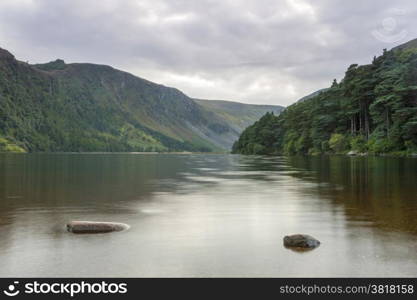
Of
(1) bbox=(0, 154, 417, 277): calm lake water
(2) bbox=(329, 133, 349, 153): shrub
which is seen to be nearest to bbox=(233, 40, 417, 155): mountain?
(2) bbox=(329, 133, 349, 153): shrub

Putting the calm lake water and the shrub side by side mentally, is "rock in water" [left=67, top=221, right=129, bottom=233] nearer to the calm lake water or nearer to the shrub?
the calm lake water

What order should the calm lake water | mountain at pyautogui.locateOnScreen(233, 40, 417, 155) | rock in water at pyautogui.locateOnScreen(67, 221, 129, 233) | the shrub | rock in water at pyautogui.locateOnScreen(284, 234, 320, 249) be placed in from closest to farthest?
the calm lake water
rock in water at pyautogui.locateOnScreen(284, 234, 320, 249)
rock in water at pyautogui.locateOnScreen(67, 221, 129, 233)
mountain at pyautogui.locateOnScreen(233, 40, 417, 155)
the shrub

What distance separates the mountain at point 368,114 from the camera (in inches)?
4195

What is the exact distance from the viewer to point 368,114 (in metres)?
139

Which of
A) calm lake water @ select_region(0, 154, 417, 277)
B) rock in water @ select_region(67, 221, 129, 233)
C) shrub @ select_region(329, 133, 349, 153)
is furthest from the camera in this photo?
shrub @ select_region(329, 133, 349, 153)

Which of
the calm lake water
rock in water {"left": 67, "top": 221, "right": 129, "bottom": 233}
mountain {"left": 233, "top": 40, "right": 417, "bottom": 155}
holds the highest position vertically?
mountain {"left": 233, "top": 40, "right": 417, "bottom": 155}

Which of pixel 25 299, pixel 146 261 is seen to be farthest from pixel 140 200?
pixel 25 299

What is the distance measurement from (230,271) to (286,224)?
8.53 meters

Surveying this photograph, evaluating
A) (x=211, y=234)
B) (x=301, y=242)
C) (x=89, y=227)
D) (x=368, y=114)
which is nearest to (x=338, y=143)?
(x=368, y=114)

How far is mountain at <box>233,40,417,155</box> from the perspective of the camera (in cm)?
10656

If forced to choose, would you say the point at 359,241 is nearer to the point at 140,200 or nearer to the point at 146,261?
the point at 146,261

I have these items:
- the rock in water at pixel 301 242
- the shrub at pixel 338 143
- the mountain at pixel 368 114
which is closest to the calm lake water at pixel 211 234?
the rock in water at pixel 301 242

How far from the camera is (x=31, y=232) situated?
19188mm

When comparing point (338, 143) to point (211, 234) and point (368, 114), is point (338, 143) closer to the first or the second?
point (368, 114)
